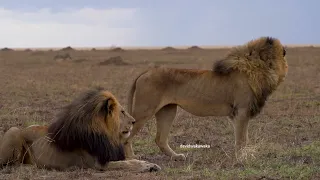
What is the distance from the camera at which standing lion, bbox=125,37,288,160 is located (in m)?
7.44

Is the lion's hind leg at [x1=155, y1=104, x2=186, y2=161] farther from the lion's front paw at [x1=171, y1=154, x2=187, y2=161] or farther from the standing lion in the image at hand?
the lion's front paw at [x1=171, y1=154, x2=187, y2=161]

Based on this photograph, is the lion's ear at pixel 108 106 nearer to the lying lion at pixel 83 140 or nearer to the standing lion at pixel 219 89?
the lying lion at pixel 83 140

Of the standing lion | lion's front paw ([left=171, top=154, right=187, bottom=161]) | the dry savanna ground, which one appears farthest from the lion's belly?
lion's front paw ([left=171, top=154, right=187, bottom=161])

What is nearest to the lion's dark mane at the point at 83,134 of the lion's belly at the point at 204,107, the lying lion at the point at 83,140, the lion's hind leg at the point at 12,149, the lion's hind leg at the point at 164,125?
the lying lion at the point at 83,140

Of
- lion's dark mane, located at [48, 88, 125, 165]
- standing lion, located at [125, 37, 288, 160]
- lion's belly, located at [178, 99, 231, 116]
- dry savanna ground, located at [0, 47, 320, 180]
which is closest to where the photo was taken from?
dry savanna ground, located at [0, 47, 320, 180]

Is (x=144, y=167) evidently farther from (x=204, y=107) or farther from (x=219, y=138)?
(x=219, y=138)

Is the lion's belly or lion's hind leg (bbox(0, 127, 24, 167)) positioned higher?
the lion's belly

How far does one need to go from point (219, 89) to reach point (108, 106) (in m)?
2.09

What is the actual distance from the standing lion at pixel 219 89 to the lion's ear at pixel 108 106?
141 centimetres

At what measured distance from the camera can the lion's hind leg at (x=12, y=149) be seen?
20.7 feet

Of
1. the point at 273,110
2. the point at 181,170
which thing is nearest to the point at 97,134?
the point at 181,170

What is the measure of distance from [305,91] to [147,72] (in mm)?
8226

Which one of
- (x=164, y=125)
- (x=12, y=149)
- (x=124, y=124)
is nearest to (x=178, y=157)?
(x=164, y=125)

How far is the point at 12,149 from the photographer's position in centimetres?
631
